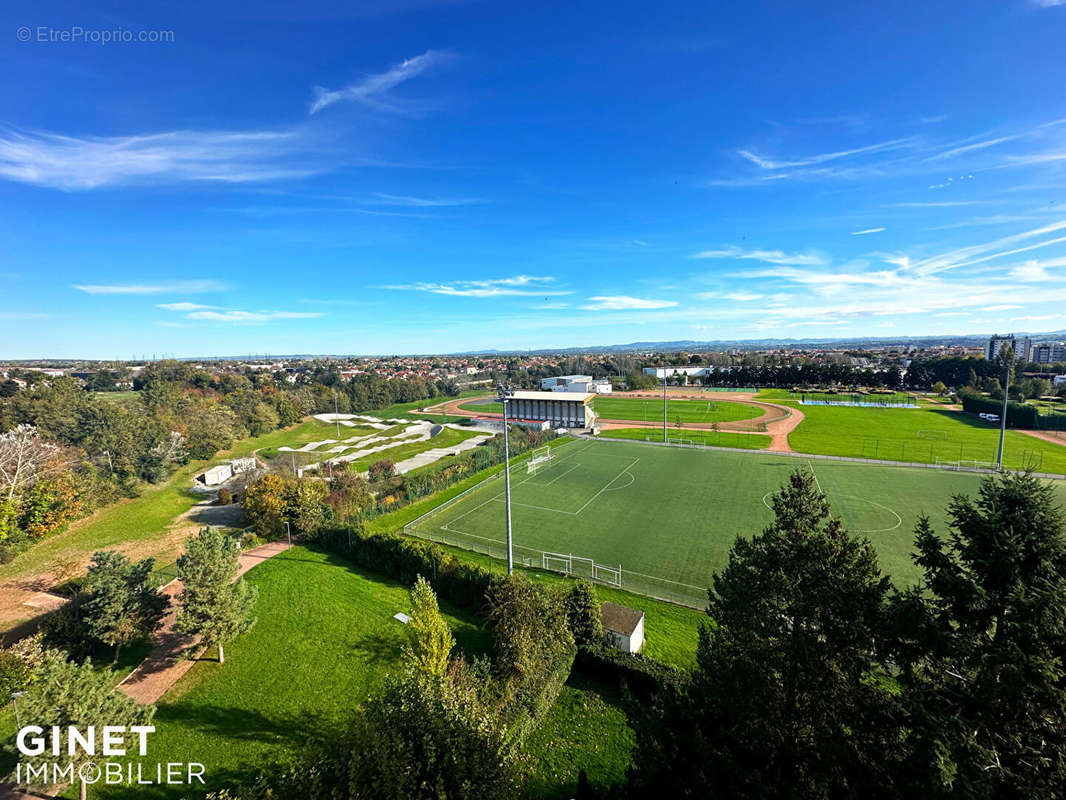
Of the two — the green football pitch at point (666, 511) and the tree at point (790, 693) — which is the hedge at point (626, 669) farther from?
the green football pitch at point (666, 511)

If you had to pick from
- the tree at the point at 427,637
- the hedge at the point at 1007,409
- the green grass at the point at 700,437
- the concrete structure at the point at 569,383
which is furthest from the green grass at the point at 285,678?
the hedge at the point at 1007,409

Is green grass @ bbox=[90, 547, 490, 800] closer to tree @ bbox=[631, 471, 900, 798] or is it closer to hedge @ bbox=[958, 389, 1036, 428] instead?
tree @ bbox=[631, 471, 900, 798]

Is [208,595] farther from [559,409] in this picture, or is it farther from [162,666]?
[559,409]

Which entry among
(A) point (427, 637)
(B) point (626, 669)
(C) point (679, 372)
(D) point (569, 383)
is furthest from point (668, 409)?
(A) point (427, 637)

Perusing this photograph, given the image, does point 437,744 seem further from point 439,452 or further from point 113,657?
point 439,452

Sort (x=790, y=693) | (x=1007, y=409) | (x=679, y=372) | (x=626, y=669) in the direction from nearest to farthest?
1. (x=790, y=693)
2. (x=626, y=669)
3. (x=1007, y=409)
4. (x=679, y=372)

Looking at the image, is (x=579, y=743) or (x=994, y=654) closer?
(x=994, y=654)
